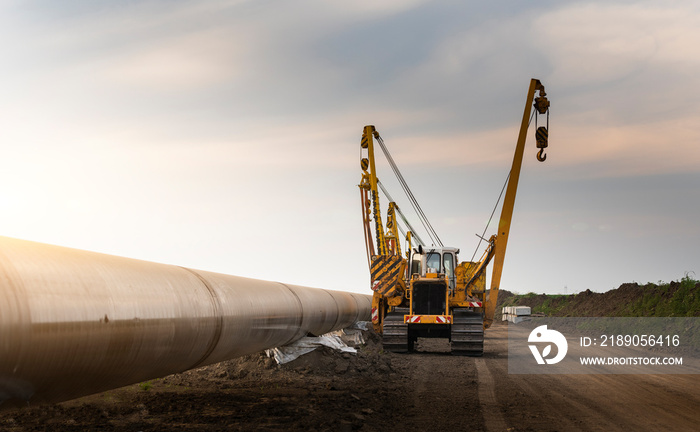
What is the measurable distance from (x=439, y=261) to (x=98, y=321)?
17208mm

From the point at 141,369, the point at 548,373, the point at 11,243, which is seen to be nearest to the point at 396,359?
the point at 548,373

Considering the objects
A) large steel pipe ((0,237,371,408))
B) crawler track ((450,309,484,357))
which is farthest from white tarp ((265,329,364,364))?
crawler track ((450,309,484,357))

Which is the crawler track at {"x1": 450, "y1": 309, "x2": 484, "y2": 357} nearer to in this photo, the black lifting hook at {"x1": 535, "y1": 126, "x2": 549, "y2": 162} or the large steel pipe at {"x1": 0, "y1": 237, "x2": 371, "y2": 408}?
the black lifting hook at {"x1": 535, "y1": 126, "x2": 549, "y2": 162}

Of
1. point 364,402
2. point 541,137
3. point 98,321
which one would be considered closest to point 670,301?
point 541,137

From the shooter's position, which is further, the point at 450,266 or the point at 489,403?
the point at 450,266

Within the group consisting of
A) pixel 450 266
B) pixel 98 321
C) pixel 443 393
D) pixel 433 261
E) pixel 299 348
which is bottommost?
pixel 443 393

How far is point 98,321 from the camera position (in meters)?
5.04

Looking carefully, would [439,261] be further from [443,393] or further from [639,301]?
[639,301]

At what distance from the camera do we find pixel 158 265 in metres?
7.00

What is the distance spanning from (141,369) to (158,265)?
126 cm

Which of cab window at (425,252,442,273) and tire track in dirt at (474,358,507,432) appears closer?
tire track in dirt at (474,358,507,432)

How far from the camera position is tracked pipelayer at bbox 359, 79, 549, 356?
63.7ft

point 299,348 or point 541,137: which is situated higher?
point 541,137

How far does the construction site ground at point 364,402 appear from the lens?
811 centimetres
